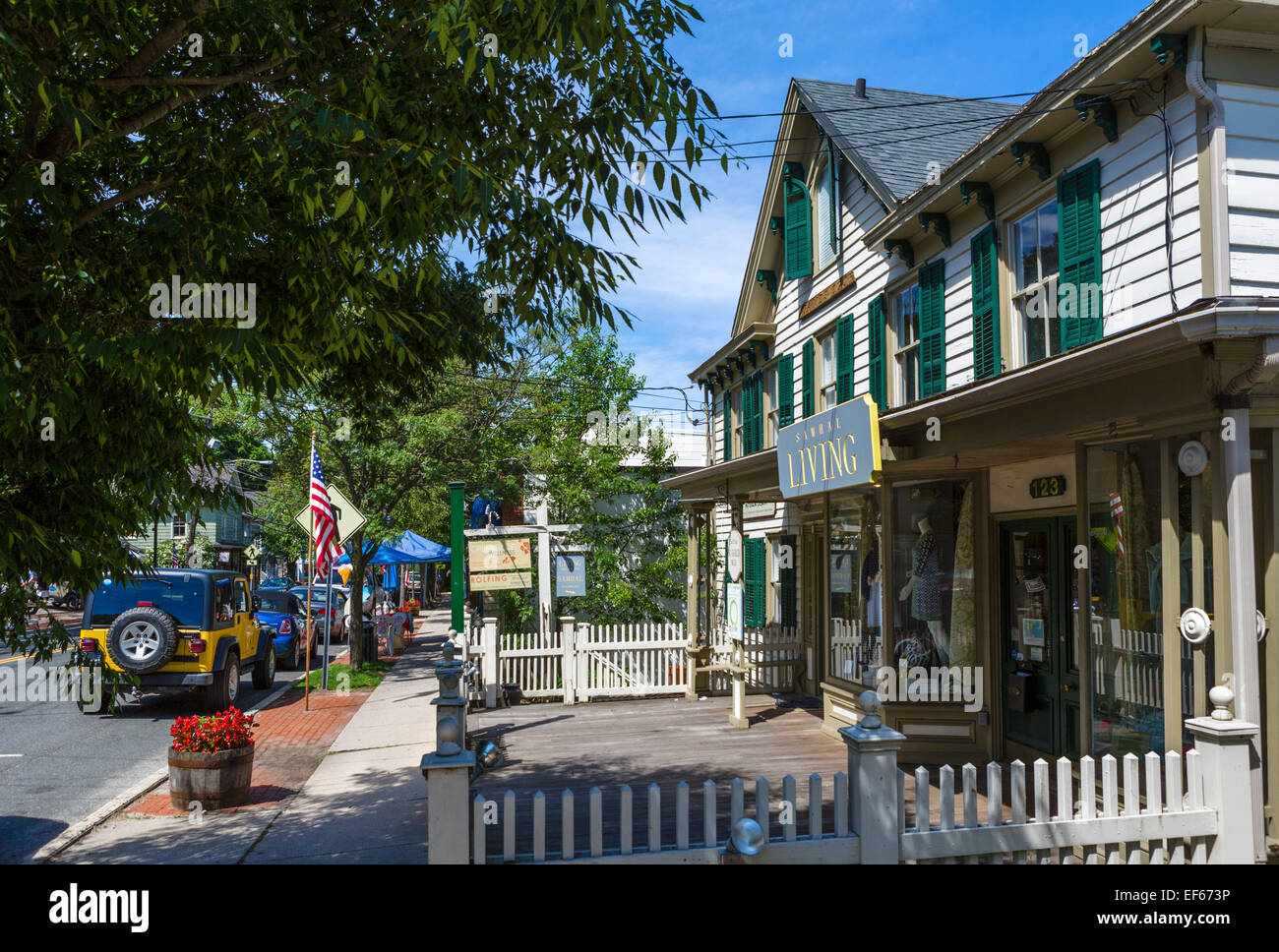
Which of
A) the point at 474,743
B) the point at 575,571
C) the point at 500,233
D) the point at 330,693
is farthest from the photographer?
the point at 330,693

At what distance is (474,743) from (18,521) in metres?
6.25

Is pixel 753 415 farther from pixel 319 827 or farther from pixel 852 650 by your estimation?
pixel 319 827

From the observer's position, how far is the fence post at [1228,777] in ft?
17.1

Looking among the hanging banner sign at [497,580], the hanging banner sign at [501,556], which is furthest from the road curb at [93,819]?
the hanging banner sign at [501,556]

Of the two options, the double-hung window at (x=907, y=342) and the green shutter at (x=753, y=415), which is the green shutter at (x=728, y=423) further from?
the double-hung window at (x=907, y=342)

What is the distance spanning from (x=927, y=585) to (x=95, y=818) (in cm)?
823

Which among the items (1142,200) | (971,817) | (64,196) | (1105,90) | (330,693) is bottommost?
(330,693)

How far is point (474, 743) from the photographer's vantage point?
398 inches

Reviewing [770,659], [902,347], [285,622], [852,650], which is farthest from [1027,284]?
[285,622]

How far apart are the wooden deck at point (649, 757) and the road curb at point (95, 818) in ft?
11.0

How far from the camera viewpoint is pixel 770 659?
566 inches

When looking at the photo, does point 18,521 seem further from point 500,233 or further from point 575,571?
point 575,571

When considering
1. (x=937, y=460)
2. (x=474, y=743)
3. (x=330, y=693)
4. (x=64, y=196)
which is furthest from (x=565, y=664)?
(x=64, y=196)

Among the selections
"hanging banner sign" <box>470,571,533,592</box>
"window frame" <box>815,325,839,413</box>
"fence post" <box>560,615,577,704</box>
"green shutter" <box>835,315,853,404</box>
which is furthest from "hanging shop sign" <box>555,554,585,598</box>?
"green shutter" <box>835,315,853,404</box>
